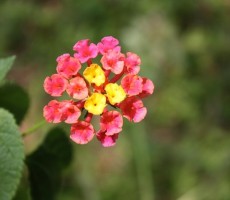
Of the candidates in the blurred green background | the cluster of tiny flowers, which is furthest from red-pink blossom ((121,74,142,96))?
the blurred green background

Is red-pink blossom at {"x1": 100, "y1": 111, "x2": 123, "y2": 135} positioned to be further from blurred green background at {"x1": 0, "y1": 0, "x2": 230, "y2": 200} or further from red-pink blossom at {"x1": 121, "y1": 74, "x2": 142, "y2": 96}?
blurred green background at {"x1": 0, "y1": 0, "x2": 230, "y2": 200}

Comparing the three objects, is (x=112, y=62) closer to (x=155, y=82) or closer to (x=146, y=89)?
(x=146, y=89)

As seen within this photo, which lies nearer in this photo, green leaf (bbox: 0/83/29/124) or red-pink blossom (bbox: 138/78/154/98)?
red-pink blossom (bbox: 138/78/154/98)

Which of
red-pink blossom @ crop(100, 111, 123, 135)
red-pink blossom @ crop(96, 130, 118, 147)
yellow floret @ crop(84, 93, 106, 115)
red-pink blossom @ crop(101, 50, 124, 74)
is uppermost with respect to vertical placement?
red-pink blossom @ crop(101, 50, 124, 74)

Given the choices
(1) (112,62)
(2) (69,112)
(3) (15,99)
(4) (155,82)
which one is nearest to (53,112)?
(2) (69,112)

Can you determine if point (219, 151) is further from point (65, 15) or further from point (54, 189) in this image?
point (54, 189)

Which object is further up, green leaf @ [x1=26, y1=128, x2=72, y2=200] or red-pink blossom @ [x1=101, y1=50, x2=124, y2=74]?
red-pink blossom @ [x1=101, y1=50, x2=124, y2=74]

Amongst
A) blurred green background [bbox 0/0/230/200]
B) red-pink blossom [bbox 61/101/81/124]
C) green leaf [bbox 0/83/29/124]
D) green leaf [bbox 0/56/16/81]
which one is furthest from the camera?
blurred green background [bbox 0/0/230/200]
